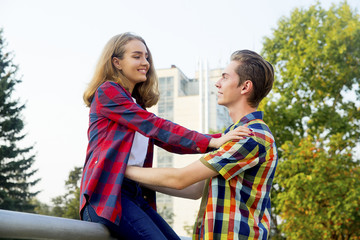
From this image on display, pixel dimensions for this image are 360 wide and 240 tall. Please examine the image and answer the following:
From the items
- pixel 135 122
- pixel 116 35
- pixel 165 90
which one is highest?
pixel 165 90

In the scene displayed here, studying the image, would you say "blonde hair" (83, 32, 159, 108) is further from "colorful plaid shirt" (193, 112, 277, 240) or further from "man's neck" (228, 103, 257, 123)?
"colorful plaid shirt" (193, 112, 277, 240)

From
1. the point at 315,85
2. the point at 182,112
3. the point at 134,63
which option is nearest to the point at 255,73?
the point at 134,63

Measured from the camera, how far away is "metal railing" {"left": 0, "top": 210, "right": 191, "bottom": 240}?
1.38 m

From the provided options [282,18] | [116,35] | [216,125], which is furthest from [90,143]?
[216,125]

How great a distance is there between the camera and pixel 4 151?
108 ft

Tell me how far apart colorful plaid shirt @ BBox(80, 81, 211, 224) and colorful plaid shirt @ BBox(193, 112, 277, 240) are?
0.21 meters

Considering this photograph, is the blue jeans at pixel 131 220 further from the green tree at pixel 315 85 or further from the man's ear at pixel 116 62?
the green tree at pixel 315 85

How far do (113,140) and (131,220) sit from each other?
0.38 m

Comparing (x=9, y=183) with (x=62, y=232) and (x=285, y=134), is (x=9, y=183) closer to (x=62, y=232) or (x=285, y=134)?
(x=285, y=134)

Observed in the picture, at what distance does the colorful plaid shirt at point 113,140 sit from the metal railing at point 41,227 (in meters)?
0.28

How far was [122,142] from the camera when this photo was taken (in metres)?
2.27

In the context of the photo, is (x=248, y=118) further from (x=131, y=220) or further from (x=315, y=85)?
(x=315, y=85)

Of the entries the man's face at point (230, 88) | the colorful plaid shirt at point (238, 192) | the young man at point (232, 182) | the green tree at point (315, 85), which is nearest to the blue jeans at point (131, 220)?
the young man at point (232, 182)

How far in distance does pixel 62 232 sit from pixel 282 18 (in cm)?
1701
